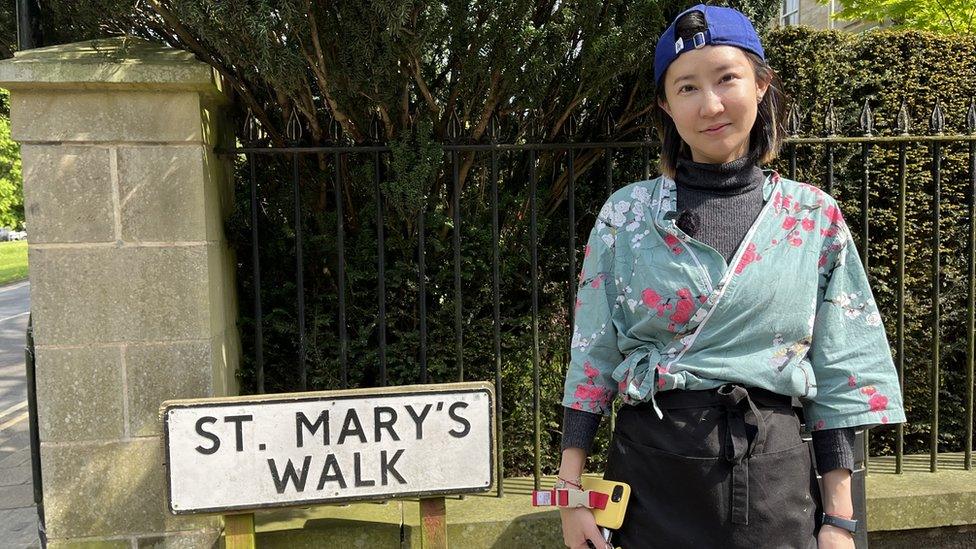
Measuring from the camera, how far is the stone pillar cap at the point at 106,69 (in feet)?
8.44

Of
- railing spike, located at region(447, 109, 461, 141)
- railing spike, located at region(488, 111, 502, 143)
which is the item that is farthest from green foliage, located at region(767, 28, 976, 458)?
railing spike, located at region(447, 109, 461, 141)

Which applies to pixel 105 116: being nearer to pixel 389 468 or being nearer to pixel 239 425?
pixel 239 425

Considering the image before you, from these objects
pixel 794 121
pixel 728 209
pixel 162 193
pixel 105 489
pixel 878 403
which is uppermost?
pixel 794 121

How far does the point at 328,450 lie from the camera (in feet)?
7.54

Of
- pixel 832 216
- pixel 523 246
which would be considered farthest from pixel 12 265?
pixel 832 216

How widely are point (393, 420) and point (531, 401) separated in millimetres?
1271

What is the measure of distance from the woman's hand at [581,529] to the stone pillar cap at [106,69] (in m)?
1.94

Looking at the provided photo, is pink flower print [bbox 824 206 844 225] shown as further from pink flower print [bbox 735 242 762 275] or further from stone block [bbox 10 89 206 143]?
stone block [bbox 10 89 206 143]

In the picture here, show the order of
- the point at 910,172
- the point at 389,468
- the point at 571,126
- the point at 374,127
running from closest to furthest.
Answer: the point at 389,468 < the point at 374,127 < the point at 571,126 < the point at 910,172

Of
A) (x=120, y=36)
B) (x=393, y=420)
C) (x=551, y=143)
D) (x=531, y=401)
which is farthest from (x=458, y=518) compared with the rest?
(x=120, y=36)

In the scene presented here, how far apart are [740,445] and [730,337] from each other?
0.23 meters

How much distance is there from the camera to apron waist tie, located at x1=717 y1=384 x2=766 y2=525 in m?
1.62

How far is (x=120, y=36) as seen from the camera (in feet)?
9.69

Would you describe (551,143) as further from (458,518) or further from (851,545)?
(851,545)
